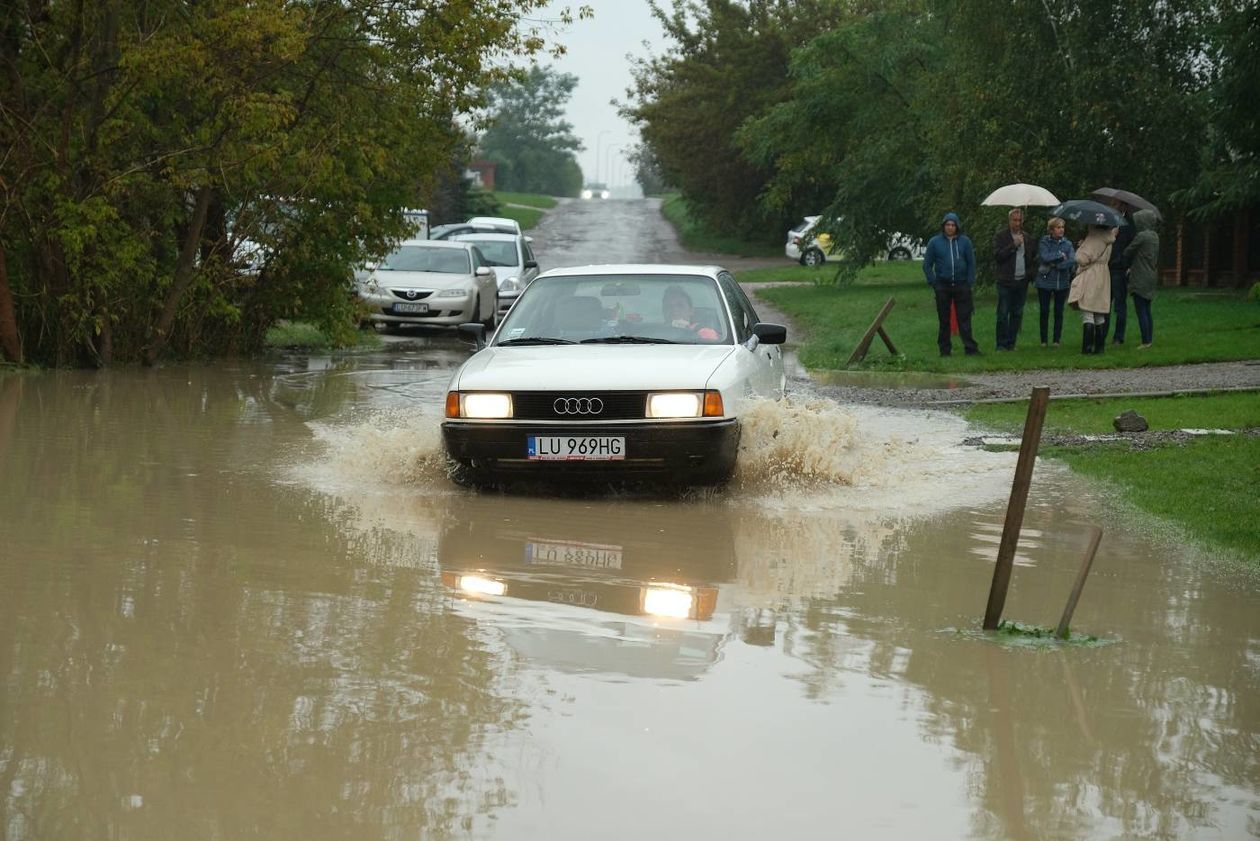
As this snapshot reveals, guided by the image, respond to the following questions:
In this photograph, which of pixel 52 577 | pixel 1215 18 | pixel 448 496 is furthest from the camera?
pixel 1215 18

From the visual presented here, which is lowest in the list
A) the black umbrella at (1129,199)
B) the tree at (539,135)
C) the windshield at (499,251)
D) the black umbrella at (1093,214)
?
the windshield at (499,251)

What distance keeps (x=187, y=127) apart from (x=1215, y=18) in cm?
1778

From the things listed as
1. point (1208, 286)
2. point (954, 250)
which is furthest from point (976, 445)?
point (1208, 286)

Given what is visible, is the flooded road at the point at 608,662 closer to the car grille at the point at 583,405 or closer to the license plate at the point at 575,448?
the license plate at the point at 575,448

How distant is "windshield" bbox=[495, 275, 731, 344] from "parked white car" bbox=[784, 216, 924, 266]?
2697 cm

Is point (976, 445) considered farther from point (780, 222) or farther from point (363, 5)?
point (780, 222)

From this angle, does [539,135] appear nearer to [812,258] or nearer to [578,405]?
[812,258]

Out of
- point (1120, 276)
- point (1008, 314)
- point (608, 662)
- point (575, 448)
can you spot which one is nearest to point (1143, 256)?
point (1120, 276)

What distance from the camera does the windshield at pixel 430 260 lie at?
91.9 ft

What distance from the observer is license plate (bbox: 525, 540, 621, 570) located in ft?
26.6

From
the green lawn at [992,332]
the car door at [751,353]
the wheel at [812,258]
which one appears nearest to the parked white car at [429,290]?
the green lawn at [992,332]

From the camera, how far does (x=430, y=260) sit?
2836 cm

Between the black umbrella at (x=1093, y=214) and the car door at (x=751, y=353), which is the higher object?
the black umbrella at (x=1093, y=214)

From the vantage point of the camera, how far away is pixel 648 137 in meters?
67.2
